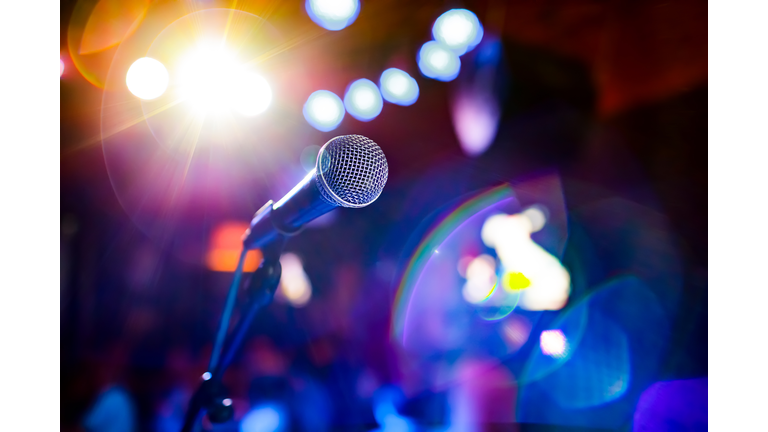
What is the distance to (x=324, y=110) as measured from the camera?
6.06 ft

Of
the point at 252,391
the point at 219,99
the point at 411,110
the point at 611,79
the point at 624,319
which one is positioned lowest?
the point at 624,319

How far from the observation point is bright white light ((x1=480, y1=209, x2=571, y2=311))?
6.77ft

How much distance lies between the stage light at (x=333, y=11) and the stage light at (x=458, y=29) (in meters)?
0.40

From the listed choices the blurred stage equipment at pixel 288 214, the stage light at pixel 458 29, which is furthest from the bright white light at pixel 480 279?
the blurred stage equipment at pixel 288 214

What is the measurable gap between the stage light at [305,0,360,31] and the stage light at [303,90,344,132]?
32cm

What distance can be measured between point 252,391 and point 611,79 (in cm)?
274

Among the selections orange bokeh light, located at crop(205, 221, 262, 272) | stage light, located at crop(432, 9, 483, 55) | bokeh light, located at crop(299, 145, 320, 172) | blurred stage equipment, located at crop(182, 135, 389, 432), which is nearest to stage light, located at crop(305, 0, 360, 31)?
stage light, located at crop(432, 9, 483, 55)

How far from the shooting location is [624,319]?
1.95m

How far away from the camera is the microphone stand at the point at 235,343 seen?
56 centimetres

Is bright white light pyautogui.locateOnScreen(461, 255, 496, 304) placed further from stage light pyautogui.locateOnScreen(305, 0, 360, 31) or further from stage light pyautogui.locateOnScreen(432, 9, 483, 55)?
stage light pyautogui.locateOnScreen(305, 0, 360, 31)

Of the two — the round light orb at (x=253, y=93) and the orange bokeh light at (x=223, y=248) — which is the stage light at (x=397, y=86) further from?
the orange bokeh light at (x=223, y=248)
